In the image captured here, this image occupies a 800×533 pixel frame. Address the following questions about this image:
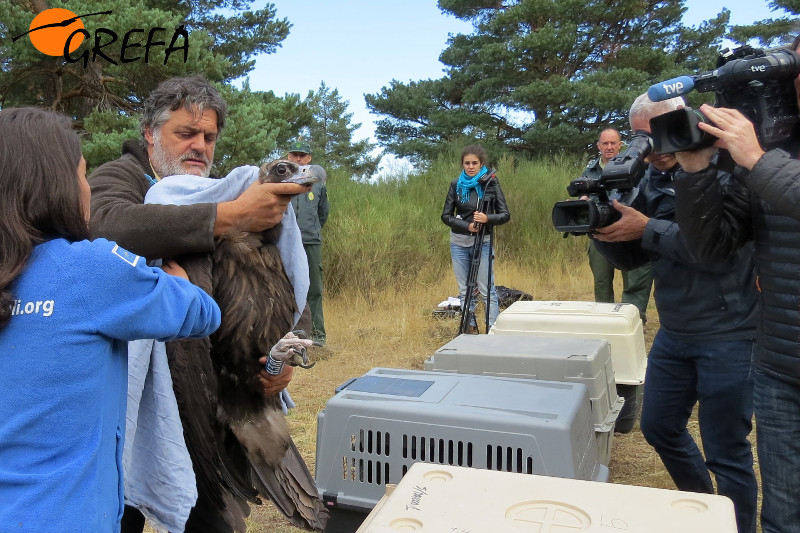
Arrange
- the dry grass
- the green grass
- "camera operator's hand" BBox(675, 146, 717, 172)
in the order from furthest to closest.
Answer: the green grass < the dry grass < "camera operator's hand" BBox(675, 146, 717, 172)

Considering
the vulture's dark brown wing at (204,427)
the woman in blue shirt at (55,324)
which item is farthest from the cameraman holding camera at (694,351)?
the woman in blue shirt at (55,324)

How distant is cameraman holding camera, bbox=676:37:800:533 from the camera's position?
159 cm

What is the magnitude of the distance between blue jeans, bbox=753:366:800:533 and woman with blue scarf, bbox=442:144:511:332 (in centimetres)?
391

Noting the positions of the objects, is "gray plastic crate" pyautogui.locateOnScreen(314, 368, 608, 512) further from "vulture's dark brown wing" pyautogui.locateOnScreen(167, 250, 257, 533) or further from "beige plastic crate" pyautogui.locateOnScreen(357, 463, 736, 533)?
"beige plastic crate" pyautogui.locateOnScreen(357, 463, 736, 533)

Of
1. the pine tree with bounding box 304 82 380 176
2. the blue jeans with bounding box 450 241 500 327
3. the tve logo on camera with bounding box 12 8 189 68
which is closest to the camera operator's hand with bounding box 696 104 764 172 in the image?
the blue jeans with bounding box 450 241 500 327

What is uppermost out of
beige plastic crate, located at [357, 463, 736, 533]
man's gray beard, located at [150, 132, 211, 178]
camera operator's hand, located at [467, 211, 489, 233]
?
man's gray beard, located at [150, 132, 211, 178]

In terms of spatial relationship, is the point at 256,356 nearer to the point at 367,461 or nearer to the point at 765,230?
the point at 367,461

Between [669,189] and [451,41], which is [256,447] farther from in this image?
[451,41]

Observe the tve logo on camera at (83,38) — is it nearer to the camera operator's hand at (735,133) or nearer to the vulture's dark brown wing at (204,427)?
the vulture's dark brown wing at (204,427)

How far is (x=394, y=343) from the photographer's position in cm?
627

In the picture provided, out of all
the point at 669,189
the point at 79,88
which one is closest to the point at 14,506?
the point at 669,189

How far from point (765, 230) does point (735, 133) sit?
31cm

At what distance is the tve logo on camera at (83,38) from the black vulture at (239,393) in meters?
6.35

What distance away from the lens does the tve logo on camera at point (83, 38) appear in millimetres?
6844
